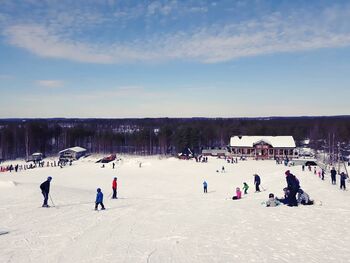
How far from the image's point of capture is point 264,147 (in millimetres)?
74875

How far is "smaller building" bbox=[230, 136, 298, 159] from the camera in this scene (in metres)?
73.9

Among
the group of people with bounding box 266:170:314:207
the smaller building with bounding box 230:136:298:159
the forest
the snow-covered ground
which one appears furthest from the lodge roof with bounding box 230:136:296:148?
the group of people with bounding box 266:170:314:207

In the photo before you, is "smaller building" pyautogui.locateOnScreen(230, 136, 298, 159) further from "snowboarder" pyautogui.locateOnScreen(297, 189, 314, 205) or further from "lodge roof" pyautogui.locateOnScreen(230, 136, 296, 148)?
"snowboarder" pyautogui.locateOnScreen(297, 189, 314, 205)

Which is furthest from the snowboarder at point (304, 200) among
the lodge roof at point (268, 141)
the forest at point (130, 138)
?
the forest at point (130, 138)

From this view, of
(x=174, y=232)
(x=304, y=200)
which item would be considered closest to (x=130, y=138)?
(x=304, y=200)

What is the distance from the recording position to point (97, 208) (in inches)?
677

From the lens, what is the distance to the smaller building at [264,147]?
242ft

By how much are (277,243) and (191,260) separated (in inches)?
120

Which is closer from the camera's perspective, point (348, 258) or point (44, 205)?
point (348, 258)

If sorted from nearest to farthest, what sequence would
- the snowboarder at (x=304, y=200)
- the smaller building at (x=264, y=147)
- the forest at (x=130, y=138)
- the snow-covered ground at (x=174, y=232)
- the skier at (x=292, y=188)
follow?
the snow-covered ground at (x=174, y=232) < the skier at (x=292, y=188) < the snowboarder at (x=304, y=200) < the smaller building at (x=264, y=147) < the forest at (x=130, y=138)

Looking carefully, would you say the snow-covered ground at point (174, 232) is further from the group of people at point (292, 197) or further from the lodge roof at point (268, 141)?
the lodge roof at point (268, 141)

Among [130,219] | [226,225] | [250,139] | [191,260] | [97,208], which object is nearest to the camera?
[191,260]

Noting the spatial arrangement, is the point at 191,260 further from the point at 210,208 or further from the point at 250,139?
the point at 250,139

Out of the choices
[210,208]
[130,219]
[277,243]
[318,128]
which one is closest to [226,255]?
[277,243]
